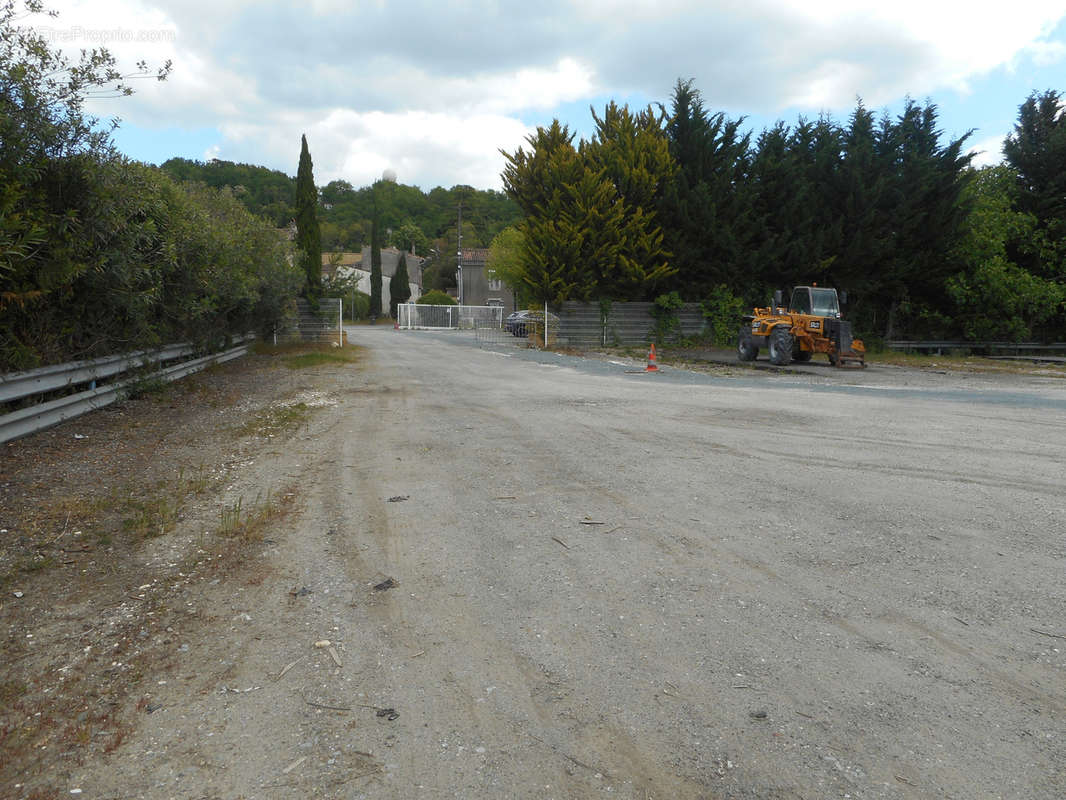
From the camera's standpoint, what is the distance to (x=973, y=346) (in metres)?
29.2

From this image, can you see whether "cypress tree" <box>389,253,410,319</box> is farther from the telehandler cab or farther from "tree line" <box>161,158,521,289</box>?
the telehandler cab

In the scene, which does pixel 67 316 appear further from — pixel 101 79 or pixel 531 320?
pixel 531 320

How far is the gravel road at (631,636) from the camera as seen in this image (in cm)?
252

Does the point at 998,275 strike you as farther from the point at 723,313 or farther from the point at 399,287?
the point at 399,287

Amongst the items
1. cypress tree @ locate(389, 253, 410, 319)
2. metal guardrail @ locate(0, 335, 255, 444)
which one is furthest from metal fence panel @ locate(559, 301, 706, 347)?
cypress tree @ locate(389, 253, 410, 319)

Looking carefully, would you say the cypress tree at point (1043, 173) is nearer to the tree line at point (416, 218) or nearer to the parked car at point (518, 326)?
the parked car at point (518, 326)

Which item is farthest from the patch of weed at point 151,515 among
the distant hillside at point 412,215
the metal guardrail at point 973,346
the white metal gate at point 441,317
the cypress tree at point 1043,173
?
the distant hillside at point 412,215

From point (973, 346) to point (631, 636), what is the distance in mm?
31402

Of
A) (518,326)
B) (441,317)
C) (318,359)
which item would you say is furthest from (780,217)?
(441,317)

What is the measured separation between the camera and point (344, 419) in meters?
9.87

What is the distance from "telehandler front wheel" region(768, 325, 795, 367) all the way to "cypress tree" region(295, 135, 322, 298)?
1830 cm

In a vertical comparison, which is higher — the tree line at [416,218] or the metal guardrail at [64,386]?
the tree line at [416,218]

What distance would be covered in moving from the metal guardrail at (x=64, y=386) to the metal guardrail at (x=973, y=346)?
27.6 meters

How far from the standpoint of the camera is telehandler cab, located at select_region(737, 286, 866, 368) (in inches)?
805
